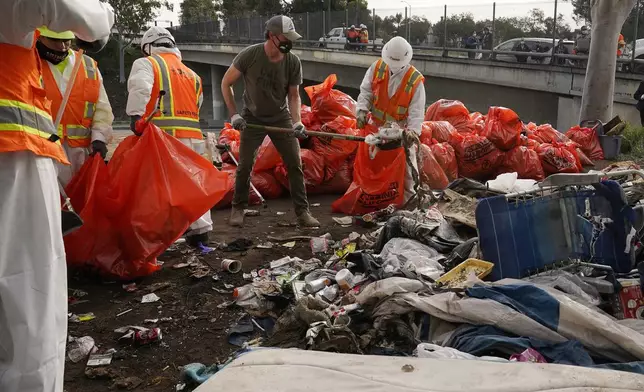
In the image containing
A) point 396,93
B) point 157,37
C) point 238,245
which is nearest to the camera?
point 157,37

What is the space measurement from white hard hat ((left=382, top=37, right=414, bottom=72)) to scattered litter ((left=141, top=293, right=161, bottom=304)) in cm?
297

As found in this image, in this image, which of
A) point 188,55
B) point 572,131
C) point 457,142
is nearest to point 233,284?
point 457,142

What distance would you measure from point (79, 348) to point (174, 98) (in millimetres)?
1953

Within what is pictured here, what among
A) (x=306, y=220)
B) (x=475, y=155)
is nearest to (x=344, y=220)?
(x=306, y=220)

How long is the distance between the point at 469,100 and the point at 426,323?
464 inches

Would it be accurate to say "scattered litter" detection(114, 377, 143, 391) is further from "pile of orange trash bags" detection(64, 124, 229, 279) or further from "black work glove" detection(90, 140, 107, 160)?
"black work glove" detection(90, 140, 107, 160)

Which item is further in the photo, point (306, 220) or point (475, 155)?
point (475, 155)

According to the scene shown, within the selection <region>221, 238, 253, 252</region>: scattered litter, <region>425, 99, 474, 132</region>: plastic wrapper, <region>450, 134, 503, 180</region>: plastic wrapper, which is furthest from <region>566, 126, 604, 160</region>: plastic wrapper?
<region>221, 238, 253, 252</region>: scattered litter

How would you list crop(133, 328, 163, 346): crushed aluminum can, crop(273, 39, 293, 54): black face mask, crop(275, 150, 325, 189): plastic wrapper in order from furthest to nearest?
crop(275, 150, 325, 189): plastic wrapper < crop(273, 39, 293, 54): black face mask < crop(133, 328, 163, 346): crushed aluminum can

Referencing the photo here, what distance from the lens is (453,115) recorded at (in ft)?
24.4

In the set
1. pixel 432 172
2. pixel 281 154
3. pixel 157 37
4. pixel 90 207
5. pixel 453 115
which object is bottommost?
pixel 432 172

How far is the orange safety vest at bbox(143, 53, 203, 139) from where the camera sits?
421 cm

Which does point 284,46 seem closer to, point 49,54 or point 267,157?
point 267,157

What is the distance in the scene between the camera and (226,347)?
3125 millimetres
